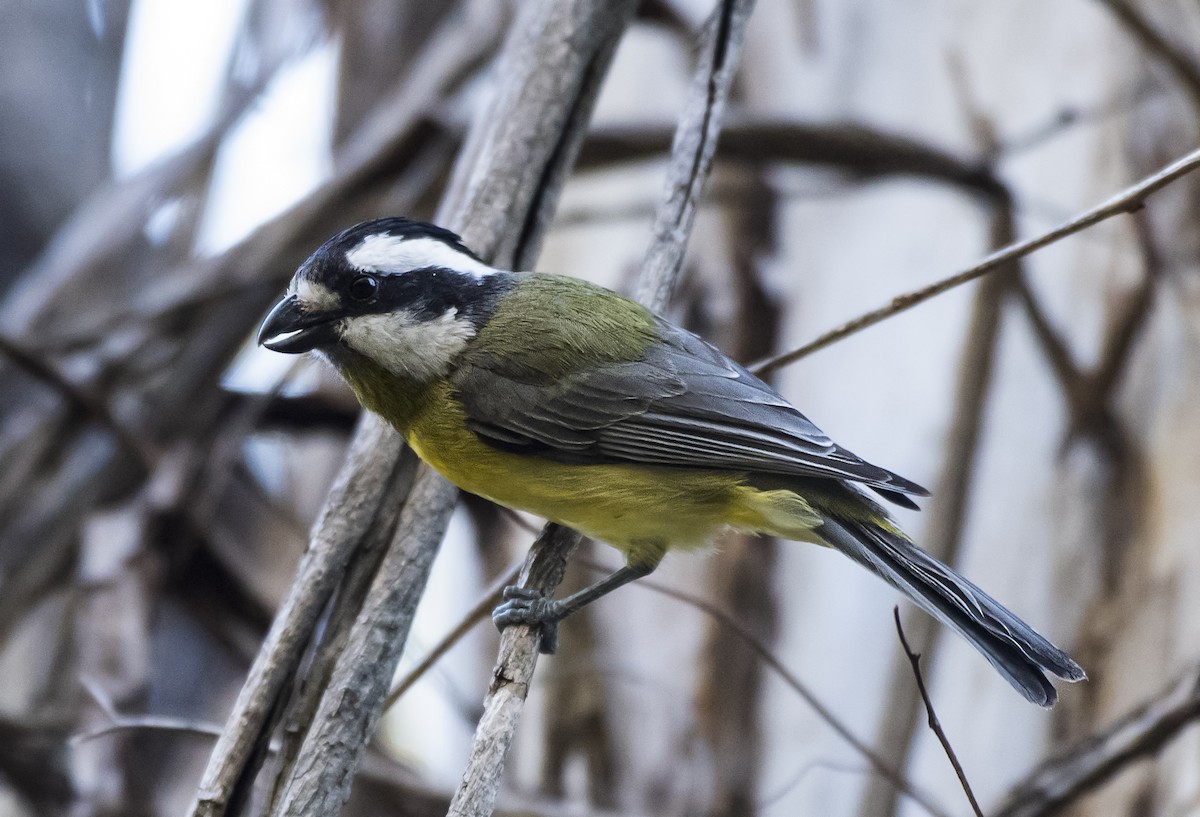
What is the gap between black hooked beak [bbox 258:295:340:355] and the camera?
2.07 meters

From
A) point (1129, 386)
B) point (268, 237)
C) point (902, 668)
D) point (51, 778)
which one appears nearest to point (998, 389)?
point (1129, 386)

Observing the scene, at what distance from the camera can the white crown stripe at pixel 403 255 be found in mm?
2057

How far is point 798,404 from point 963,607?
1793mm

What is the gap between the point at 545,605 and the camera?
71.9 inches

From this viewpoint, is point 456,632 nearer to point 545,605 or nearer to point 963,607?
point 545,605

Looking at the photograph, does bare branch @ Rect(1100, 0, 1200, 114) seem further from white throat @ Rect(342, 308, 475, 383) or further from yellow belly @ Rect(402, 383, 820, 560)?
white throat @ Rect(342, 308, 475, 383)

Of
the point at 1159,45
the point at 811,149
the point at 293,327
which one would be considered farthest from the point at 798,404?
the point at 293,327

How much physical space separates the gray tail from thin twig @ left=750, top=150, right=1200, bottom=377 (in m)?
0.38

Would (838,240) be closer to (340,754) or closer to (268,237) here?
(268,237)

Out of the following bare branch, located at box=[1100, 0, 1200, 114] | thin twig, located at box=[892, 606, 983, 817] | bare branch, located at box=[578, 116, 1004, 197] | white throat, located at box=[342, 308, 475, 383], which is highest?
bare branch, located at box=[1100, 0, 1200, 114]

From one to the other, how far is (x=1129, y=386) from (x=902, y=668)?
1047 mm

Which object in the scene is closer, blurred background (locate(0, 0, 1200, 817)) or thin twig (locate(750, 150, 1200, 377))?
thin twig (locate(750, 150, 1200, 377))

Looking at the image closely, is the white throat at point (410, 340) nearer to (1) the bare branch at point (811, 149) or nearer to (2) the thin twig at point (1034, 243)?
(2) the thin twig at point (1034, 243)

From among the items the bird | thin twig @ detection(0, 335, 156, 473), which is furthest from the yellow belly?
thin twig @ detection(0, 335, 156, 473)
